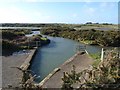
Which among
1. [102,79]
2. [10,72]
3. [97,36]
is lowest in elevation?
[10,72]

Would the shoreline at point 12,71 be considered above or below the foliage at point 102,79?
below

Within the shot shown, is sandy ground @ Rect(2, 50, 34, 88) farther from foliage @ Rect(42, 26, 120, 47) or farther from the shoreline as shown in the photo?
foliage @ Rect(42, 26, 120, 47)

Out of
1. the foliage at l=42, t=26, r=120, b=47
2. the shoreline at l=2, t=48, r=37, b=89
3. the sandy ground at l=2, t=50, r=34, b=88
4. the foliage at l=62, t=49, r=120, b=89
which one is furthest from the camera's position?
the foliage at l=42, t=26, r=120, b=47

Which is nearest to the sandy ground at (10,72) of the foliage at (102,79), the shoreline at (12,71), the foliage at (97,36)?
the shoreline at (12,71)

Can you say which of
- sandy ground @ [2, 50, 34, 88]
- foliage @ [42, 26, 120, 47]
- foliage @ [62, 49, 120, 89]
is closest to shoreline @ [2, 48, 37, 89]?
sandy ground @ [2, 50, 34, 88]

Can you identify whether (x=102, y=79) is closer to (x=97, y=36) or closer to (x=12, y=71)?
(x=12, y=71)

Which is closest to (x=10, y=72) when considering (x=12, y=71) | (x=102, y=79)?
(x=12, y=71)

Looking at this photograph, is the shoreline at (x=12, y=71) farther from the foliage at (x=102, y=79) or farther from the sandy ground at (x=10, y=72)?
the foliage at (x=102, y=79)

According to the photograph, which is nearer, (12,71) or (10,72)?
(10,72)
